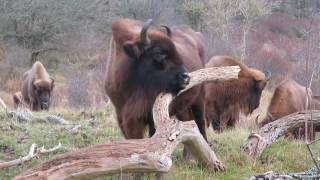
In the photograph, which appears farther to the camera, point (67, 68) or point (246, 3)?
point (246, 3)

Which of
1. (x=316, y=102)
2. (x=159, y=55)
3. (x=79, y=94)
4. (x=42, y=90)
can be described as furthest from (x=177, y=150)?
(x=79, y=94)

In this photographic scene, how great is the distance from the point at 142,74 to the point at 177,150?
1492mm

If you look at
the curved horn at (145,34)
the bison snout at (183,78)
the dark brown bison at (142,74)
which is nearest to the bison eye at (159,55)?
the dark brown bison at (142,74)

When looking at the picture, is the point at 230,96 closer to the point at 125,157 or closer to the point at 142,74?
the point at 142,74

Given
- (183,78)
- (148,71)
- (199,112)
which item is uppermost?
(148,71)

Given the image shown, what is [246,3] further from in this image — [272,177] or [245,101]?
[272,177]

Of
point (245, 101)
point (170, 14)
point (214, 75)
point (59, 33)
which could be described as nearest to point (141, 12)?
point (170, 14)

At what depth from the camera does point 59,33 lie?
33344 millimetres

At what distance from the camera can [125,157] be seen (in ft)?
17.3

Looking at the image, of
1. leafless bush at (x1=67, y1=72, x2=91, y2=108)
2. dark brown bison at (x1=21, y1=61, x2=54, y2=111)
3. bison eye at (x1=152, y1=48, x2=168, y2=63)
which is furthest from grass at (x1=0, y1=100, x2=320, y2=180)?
leafless bush at (x1=67, y1=72, x2=91, y2=108)

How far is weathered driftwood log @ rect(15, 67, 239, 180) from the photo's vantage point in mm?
4914

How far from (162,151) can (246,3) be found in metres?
35.2

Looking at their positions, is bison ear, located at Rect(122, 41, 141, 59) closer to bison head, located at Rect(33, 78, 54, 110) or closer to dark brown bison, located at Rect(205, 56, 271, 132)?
dark brown bison, located at Rect(205, 56, 271, 132)

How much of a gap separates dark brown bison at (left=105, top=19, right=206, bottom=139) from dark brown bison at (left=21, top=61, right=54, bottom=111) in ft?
35.2
